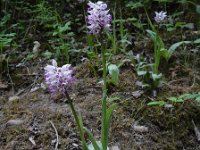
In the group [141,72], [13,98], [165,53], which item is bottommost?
[13,98]

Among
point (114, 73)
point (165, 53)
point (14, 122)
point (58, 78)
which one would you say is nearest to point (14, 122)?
point (14, 122)

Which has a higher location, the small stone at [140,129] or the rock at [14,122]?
the rock at [14,122]

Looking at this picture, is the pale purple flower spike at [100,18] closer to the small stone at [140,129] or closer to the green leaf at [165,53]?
the small stone at [140,129]

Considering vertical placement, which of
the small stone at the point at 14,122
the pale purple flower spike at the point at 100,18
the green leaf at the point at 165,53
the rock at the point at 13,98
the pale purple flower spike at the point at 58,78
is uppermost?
the pale purple flower spike at the point at 100,18

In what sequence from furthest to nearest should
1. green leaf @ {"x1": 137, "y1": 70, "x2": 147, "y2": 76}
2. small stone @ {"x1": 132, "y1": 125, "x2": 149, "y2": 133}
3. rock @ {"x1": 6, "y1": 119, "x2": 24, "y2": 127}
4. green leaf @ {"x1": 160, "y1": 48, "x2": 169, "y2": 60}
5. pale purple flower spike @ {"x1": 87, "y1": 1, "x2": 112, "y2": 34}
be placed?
green leaf @ {"x1": 160, "y1": 48, "x2": 169, "y2": 60}
green leaf @ {"x1": 137, "y1": 70, "x2": 147, "y2": 76}
rock @ {"x1": 6, "y1": 119, "x2": 24, "y2": 127}
small stone @ {"x1": 132, "y1": 125, "x2": 149, "y2": 133}
pale purple flower spike @ {"x1": 87, "y1": 1, "x2": 112, "y2": 34}

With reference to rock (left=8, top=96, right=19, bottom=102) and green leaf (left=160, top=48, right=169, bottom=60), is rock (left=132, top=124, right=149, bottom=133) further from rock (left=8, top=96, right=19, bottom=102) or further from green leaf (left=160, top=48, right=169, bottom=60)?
rock (left=8, top=96, right=19, bottom=102)

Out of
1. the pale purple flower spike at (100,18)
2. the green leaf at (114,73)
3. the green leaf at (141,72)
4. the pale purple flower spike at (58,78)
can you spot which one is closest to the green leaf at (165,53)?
the green leaf at (141,72)

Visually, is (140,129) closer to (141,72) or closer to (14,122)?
(141,72)

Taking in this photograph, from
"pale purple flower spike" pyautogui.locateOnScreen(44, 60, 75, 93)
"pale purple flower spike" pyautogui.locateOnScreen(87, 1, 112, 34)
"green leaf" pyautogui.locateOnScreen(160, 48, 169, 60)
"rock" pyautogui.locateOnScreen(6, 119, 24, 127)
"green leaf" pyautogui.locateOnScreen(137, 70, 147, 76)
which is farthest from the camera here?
"green leaf" pyautogui.locateOnScreen(160, 48, 169, 60)

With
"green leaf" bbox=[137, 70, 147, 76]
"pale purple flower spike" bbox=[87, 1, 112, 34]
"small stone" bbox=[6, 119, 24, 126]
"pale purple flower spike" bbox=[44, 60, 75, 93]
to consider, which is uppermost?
"pale purple flower spike" bbox=[87, 1, 112, 34]

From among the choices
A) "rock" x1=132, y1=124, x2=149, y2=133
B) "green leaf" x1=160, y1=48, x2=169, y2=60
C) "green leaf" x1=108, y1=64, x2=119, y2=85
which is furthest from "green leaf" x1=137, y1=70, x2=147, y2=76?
"rock" x1=132, y1=124, x2=149, y2=133

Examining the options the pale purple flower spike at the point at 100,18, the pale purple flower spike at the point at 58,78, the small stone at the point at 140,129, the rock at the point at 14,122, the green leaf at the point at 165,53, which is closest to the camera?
the pale purple flower spike at the point at 58,78

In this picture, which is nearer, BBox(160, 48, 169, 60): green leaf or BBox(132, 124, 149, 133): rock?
BBox(132, 124, 149, 133): rock
